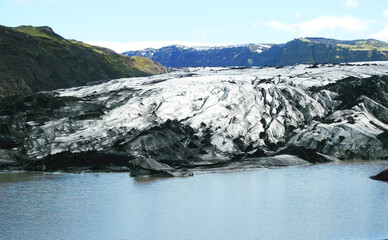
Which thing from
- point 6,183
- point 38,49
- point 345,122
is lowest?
point 6,183

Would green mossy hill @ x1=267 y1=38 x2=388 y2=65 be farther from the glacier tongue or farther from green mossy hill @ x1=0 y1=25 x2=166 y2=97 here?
the glacier tongue

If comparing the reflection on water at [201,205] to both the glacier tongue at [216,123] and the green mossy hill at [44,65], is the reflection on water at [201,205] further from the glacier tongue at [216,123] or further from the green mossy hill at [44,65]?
the green mossy hill at [44,65]

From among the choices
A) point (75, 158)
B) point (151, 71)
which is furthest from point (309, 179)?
point (151, 71)

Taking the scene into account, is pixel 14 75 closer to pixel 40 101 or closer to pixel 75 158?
pixel 40 101

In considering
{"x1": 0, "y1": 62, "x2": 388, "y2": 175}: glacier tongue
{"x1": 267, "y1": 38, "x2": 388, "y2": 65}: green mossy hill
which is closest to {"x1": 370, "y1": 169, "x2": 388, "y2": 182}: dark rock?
{"x1": 0, "y1": 62, "x2": 388, "y2": 175}: glacier tongue

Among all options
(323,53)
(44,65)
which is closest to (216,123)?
(44,65)

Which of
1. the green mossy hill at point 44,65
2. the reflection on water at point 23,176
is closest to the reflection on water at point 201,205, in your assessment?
the reflection on water at point 23,176

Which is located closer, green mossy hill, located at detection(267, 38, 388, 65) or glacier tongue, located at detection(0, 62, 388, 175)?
glacier tongue, located at detection(0, 62, 388, 175)
